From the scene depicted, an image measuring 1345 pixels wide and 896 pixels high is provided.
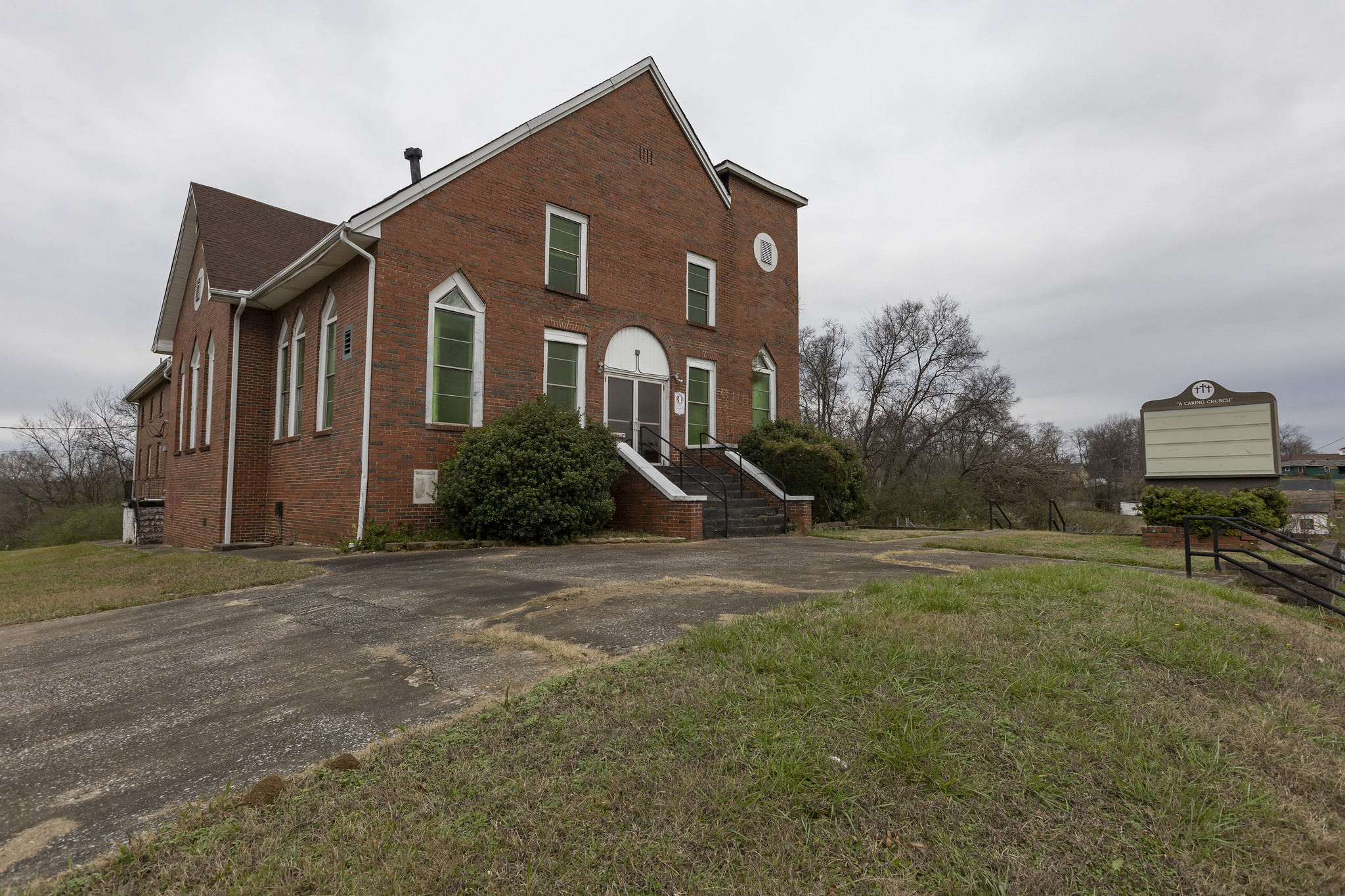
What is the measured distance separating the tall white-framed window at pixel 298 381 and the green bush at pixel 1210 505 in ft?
53.2

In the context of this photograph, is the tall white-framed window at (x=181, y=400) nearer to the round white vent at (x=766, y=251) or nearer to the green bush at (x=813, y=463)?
the green bush at (x=813, y=463)

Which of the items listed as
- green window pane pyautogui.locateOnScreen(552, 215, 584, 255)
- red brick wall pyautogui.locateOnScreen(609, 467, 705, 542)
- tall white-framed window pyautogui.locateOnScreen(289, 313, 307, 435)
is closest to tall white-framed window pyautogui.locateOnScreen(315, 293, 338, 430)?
tall white-framed window pyautogui.locateOnScreen(289, 313, 307, 435)

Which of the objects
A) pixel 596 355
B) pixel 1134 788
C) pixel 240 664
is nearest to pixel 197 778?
pixel 240 664

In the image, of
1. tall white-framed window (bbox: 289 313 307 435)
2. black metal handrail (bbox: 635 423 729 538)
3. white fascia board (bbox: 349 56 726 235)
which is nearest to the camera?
white fascia board (bbox: 349 56 726 235)

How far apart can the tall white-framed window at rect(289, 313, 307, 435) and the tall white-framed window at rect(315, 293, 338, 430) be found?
3.62 ft

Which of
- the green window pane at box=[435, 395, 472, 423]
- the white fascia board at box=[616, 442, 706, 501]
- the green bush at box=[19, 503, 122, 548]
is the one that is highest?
the green window pane at box=[435, 395, 472, 423]

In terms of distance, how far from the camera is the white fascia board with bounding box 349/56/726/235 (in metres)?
11.8

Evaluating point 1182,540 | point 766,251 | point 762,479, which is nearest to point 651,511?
point 762,479

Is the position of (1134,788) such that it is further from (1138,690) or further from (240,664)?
(240,664)

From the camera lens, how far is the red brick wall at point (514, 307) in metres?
12.0

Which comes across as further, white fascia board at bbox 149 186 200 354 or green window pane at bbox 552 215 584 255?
white fascia board at bbox 149 186 200 354

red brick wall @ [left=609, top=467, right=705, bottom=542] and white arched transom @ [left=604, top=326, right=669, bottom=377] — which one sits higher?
white arched transom @ [left=604, top=326, right=669, bottom=377]

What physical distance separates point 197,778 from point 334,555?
28.5ft

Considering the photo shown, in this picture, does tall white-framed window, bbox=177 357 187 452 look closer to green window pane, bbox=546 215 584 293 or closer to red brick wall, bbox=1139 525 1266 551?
green window pane, bbox=546 215 584 293
